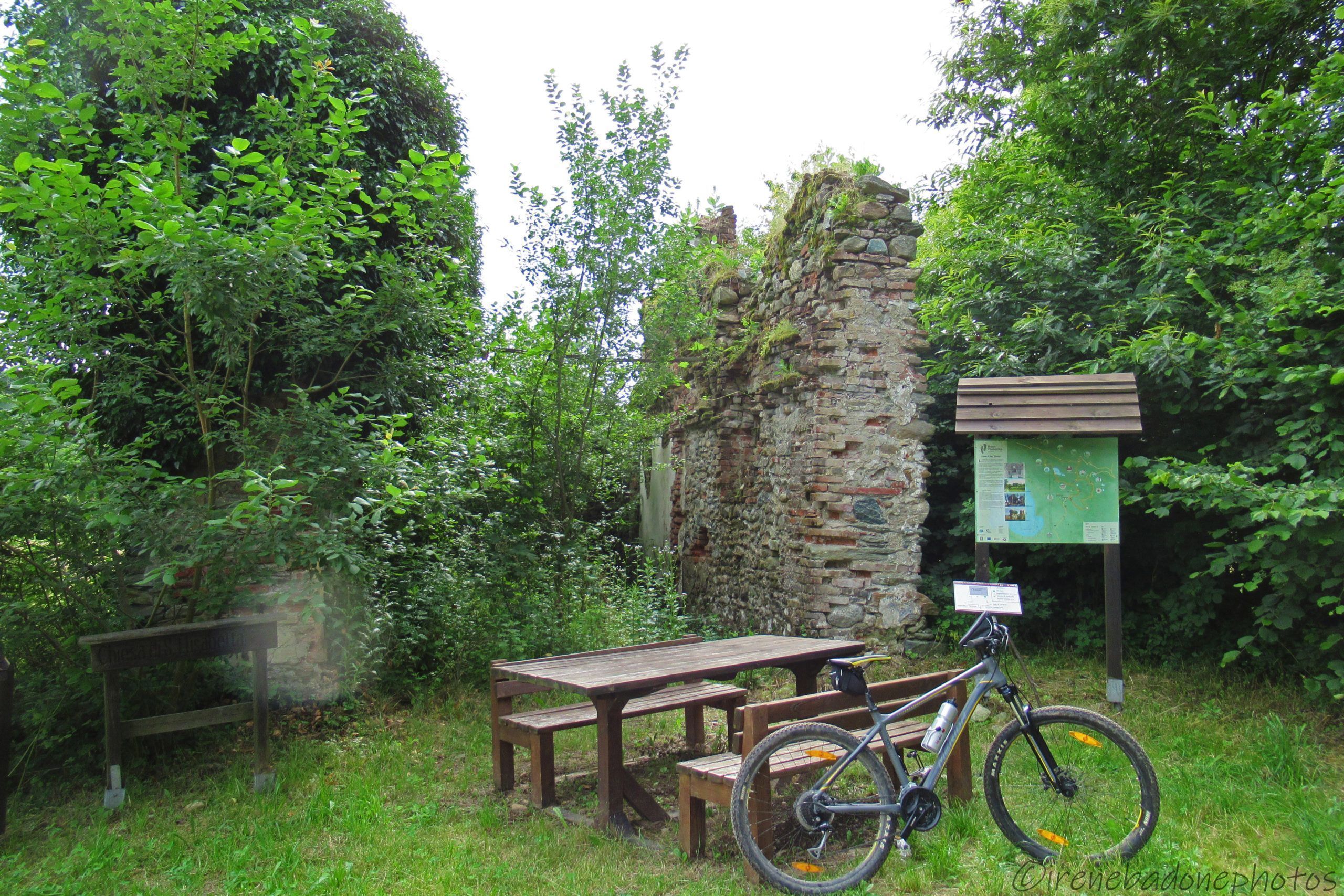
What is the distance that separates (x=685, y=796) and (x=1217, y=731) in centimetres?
326

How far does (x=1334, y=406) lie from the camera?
185 inches

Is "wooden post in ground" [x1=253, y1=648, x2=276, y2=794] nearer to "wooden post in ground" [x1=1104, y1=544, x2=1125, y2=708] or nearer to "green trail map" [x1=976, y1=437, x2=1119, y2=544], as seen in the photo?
"green trail map" [x1=976, y1=437, x2=1119, y2=544]

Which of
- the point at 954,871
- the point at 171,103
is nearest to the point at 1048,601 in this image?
the point at 954,871

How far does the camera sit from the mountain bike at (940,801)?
10.0 ft

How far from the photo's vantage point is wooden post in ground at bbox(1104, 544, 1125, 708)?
16.8 feet

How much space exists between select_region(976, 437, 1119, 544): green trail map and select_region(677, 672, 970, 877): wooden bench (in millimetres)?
1825

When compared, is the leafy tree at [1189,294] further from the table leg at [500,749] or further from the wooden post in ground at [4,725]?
the wooden post in ground at [4,725]

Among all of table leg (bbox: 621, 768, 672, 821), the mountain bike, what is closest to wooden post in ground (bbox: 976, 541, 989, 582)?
the mountain bike

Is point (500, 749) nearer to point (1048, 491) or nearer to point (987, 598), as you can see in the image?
point (987, 598)

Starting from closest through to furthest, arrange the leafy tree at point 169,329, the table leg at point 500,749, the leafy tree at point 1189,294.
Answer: the leafy tree at point 169,329, the table leg at point 500,749, the leafy tree at point 1189,294

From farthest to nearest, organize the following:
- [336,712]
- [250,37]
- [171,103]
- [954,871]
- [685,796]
→ [171,103], [336,712], [250,37], [685,796], [954,871]

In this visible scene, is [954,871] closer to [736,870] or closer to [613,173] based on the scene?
[736,870]

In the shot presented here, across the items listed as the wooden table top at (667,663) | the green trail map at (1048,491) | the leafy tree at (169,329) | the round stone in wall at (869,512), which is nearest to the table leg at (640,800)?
the wooden table top at (667,663)

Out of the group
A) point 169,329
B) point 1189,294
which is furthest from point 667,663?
point 1189,294
